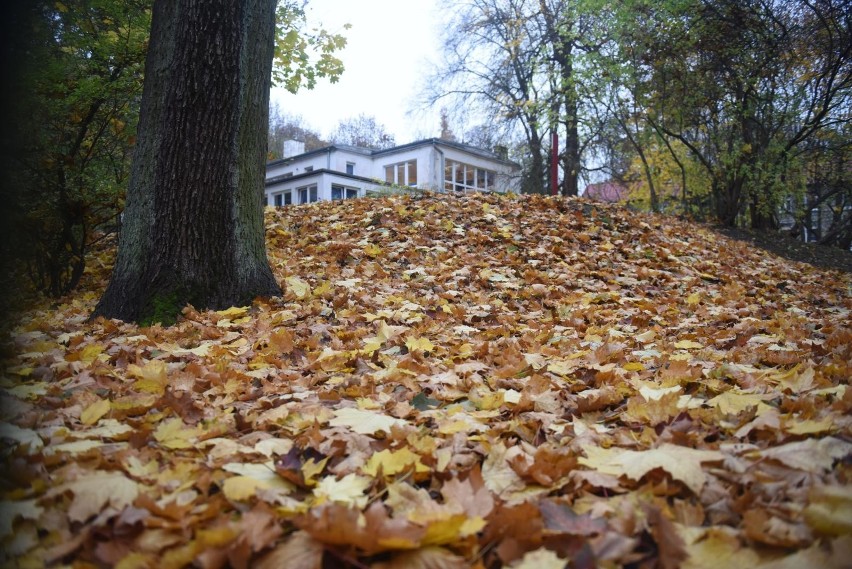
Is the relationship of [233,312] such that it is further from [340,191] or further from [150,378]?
[340,191]

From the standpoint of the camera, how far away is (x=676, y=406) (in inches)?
76.4

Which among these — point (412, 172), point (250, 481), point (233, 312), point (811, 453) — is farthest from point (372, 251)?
point (412, 172)

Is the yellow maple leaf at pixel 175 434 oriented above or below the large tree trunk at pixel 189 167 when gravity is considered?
below

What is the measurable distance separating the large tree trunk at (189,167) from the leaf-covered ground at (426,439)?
1.19 ft

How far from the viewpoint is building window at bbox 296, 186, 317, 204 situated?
26531mm

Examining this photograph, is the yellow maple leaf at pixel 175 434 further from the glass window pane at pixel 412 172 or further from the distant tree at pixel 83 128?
the glass window pane at pixel 412 172

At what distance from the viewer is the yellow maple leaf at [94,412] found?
6.15 feet

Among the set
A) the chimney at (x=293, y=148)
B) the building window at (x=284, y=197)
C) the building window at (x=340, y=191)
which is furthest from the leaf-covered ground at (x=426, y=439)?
the chimney at (x=293, y=148)

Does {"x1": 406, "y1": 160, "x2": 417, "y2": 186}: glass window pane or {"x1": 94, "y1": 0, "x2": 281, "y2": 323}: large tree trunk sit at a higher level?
{"x1": 406, "y1": 160, "x2": 417, "y2": 186}: glass window pane

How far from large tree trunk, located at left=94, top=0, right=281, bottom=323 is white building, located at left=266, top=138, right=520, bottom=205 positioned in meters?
22.5

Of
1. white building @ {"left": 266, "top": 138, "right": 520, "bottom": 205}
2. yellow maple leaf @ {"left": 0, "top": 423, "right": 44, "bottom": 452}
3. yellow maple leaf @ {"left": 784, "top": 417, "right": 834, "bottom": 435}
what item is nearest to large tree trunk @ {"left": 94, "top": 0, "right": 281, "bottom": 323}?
yellow maple leaf @ {"left": 0, "top": 423, "right": 44, "bottom": 452}

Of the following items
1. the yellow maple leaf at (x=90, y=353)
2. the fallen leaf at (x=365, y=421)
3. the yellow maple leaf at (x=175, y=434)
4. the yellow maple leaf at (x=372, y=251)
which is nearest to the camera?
the yellow maple leaf at (x=175, y=434)

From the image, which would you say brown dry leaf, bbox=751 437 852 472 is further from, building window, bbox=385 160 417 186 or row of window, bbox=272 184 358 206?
building window, bbox=385 160 417 186

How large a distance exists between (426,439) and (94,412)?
1196mm
